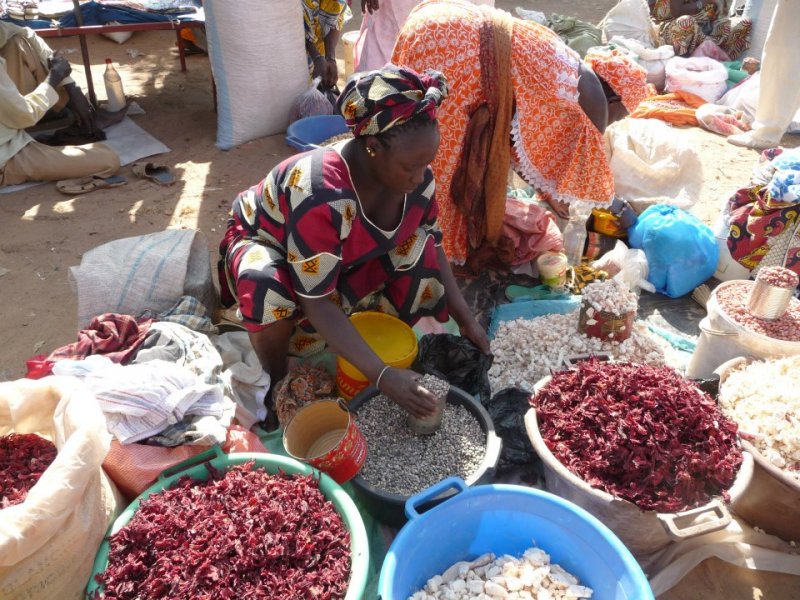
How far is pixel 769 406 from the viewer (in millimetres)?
1900

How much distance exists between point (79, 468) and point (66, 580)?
29 centimetres

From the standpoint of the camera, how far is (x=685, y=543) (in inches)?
75.8

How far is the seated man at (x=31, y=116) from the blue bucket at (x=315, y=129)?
1298 millimetres

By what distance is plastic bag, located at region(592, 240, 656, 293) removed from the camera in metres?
3.11

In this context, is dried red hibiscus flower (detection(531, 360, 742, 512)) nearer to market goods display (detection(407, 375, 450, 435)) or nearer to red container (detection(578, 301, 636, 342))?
market goods display (detection(407, 375, 450, 435))

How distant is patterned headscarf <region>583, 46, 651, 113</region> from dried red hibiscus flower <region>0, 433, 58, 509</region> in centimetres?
274

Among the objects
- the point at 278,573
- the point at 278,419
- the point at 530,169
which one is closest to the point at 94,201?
the point at 278,419

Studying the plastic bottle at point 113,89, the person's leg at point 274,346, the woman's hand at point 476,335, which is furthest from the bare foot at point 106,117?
the woman's hand at point 476,335

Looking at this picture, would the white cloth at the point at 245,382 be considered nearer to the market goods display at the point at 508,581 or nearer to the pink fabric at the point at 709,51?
the market goods display at the point at 508,581

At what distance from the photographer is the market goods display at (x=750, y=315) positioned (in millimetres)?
2225

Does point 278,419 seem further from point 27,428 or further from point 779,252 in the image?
point 779,252

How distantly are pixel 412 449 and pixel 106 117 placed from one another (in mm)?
4372

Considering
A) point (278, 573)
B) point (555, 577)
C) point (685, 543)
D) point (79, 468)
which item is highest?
point (79, 468)

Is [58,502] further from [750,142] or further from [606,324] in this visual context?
[750,142]
